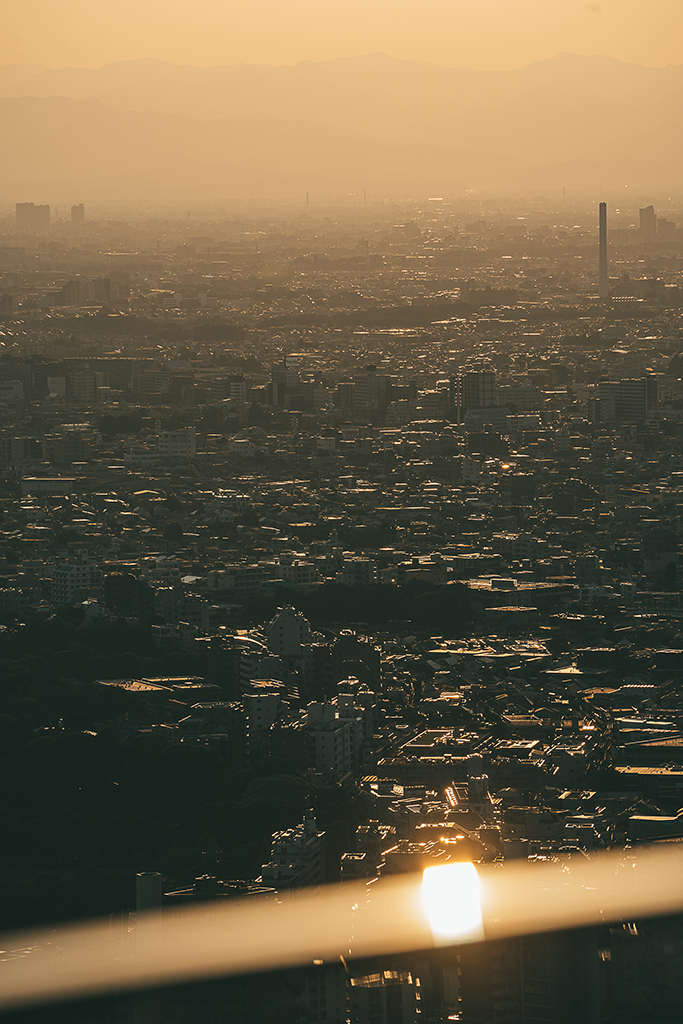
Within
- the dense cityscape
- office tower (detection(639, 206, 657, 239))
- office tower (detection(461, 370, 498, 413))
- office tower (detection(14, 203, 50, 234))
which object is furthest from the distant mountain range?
office tower (detection(461, 370, 498, 413))

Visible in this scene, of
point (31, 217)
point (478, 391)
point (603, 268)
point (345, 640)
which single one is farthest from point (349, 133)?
point (345, 640)

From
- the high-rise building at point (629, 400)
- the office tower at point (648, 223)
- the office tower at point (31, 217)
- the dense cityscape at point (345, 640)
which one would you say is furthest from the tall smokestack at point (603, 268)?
the office tower at point (31, 217)

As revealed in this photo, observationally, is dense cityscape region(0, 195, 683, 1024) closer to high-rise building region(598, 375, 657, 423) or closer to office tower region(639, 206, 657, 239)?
high-rise building region(598, 375, 657, 423)

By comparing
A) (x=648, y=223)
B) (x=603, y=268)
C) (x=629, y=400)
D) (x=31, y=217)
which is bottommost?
(x=629, y=400)

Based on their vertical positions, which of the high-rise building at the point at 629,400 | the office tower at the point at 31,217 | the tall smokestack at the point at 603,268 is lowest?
the high-rise building at the point at 629,400

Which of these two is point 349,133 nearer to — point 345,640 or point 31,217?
point 31,217

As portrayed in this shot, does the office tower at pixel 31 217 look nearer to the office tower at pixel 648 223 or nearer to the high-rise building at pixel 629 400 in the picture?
the office tower at pixel 648 223
